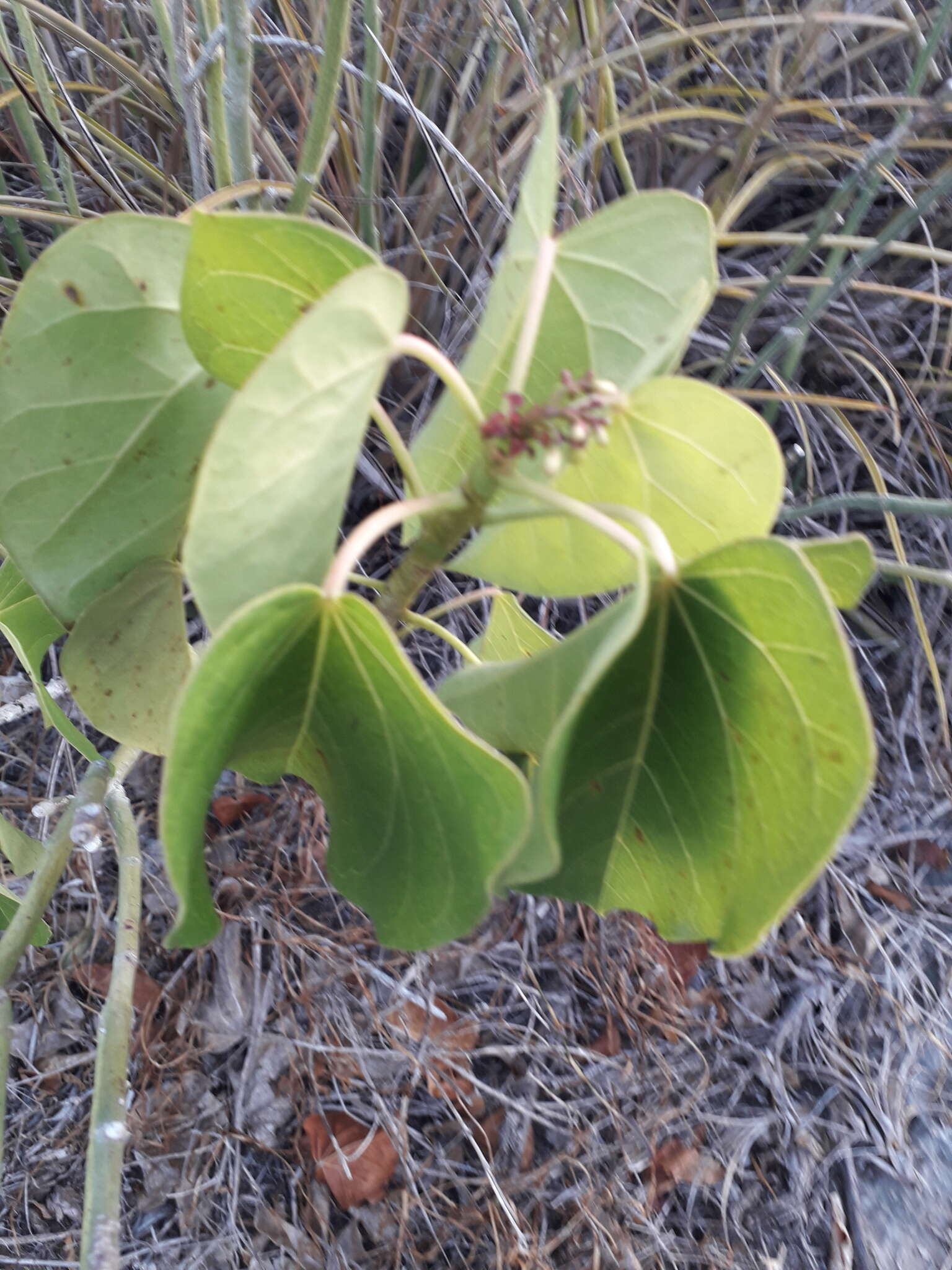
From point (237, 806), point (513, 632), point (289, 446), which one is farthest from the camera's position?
point (237, 806)

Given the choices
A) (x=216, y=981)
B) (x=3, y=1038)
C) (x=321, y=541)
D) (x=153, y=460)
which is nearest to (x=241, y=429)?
(x=321, y=541)

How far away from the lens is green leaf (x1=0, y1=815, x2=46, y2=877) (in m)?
0.58

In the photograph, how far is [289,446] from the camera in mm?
269

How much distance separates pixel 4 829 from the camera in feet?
1.91

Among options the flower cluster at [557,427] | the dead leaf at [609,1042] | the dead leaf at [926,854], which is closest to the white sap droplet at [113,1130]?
the flower cluster at [557,427]

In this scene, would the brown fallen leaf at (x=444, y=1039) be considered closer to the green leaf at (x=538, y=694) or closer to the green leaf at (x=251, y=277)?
the green leaf at (x=538, y=694)

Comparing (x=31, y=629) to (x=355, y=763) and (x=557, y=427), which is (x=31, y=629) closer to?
(x=355, y=763)

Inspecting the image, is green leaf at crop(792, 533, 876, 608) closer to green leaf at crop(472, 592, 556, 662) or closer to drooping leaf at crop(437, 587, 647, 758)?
drooping leaf at crop(437, 587, 647, 758)

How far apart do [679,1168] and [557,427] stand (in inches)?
33.0

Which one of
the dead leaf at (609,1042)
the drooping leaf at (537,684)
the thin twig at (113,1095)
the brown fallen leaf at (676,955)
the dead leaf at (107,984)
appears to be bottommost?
the dead leaf at (609,1042)

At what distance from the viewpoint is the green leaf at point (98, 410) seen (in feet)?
1.14

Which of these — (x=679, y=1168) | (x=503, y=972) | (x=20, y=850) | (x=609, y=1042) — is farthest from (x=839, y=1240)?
(x=20, y=850)

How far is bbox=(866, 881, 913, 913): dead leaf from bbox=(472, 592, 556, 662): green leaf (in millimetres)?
650

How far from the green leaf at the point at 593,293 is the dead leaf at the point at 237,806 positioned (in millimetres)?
631
